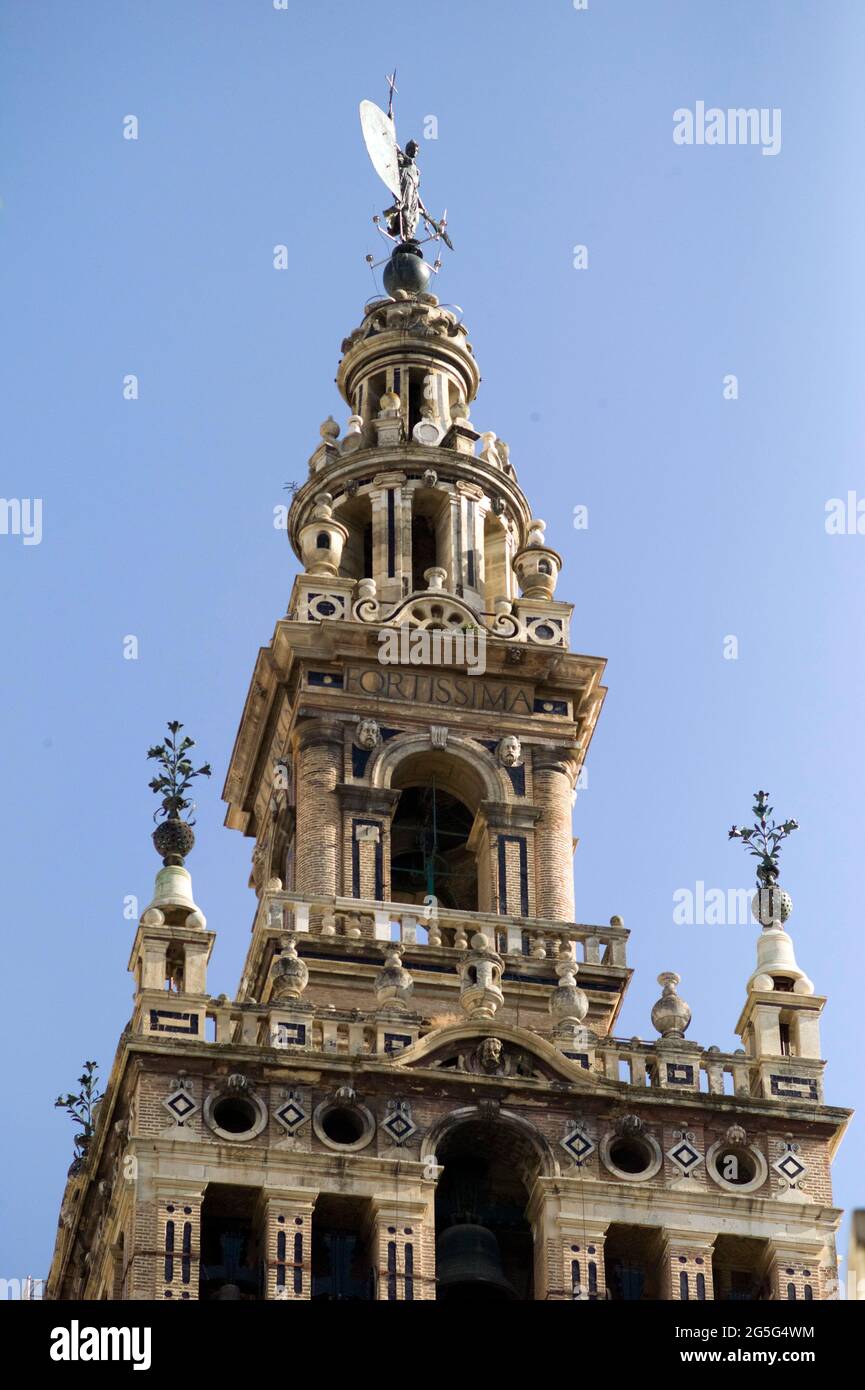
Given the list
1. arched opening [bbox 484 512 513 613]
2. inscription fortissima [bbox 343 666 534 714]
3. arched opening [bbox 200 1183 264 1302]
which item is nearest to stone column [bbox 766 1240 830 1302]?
arched opening [bbox 200 1183 264 1302]

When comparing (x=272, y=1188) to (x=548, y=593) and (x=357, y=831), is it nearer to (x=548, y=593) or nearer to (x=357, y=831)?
(x=357, y=831)

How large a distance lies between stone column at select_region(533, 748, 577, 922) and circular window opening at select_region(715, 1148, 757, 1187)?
656 cm

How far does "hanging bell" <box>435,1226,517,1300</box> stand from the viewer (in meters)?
59.7

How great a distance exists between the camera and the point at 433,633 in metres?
70.4

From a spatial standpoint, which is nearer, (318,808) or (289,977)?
(289,977)

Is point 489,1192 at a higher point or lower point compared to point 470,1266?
higher

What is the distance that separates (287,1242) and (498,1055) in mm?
4605

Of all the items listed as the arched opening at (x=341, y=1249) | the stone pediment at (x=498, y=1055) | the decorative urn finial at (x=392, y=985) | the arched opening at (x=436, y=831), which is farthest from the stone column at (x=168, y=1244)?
the arched opening at (x=436, y=831)

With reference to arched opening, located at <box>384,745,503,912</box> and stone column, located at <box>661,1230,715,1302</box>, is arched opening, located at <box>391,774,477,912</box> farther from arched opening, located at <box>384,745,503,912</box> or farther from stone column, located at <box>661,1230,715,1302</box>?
stone column, located at <box>661,1230,715,1302</box>

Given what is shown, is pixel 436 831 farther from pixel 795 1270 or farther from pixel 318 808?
pixel 795 1270

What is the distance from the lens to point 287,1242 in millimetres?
58906

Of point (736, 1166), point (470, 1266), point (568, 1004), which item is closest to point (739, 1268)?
point (736, 1166)

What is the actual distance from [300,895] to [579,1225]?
8.33m

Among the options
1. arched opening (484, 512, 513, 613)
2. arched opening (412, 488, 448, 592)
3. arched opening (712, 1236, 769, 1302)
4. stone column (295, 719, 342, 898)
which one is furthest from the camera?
arched opening (412, 488, 448, 592)
